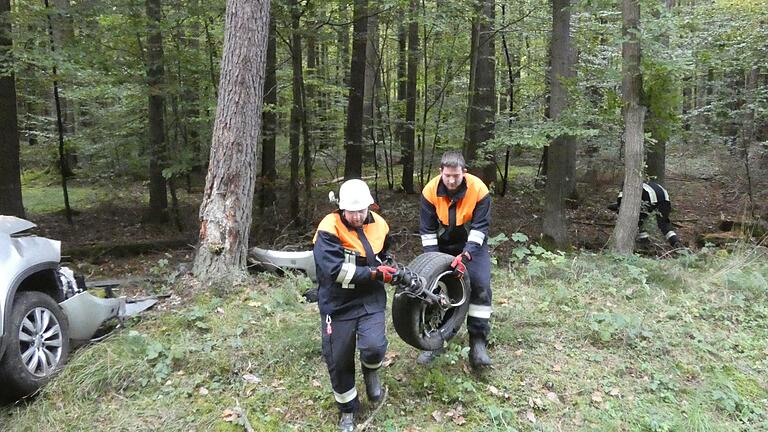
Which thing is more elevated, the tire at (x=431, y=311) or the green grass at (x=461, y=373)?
the tire at (x=431, y=311)

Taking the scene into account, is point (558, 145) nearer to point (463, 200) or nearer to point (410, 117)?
point (410, 117)

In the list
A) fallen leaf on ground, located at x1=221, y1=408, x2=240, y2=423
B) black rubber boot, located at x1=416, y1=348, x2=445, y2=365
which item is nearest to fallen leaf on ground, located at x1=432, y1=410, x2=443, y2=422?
black rubber boot, located at x1=416, y1=348, x2=445, y2=365

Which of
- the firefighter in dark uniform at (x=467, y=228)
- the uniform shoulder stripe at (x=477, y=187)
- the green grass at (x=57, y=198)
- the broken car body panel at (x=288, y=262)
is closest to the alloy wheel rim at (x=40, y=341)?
the broken car body panel at (x=288, y=262)

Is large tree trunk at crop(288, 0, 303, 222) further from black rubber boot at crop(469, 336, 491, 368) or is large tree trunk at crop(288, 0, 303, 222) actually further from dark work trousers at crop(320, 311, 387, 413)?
dark work trousers at crop(320, 311, 387, 413)

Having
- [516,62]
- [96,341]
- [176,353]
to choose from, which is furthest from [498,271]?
[516,62]

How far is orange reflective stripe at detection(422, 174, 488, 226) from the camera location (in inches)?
178

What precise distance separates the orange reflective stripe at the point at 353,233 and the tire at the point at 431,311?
450 mm

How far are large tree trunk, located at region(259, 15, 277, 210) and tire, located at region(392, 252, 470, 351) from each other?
7.31 m

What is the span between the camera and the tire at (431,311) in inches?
158

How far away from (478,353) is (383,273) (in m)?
1.52

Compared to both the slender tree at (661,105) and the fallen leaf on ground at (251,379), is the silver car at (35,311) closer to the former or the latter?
the fallen leaf on ground at (251,379)

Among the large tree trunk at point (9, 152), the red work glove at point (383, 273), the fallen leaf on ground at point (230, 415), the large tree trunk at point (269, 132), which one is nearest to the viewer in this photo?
the red work glove at point (383, 273)

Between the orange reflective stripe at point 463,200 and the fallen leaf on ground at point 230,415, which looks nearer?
the fallen leaf on ground at point 230,415

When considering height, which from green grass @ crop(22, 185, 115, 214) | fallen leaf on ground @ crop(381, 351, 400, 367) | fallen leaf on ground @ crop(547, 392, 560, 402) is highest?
green grass @ crop(22, 185, 115, 214)
